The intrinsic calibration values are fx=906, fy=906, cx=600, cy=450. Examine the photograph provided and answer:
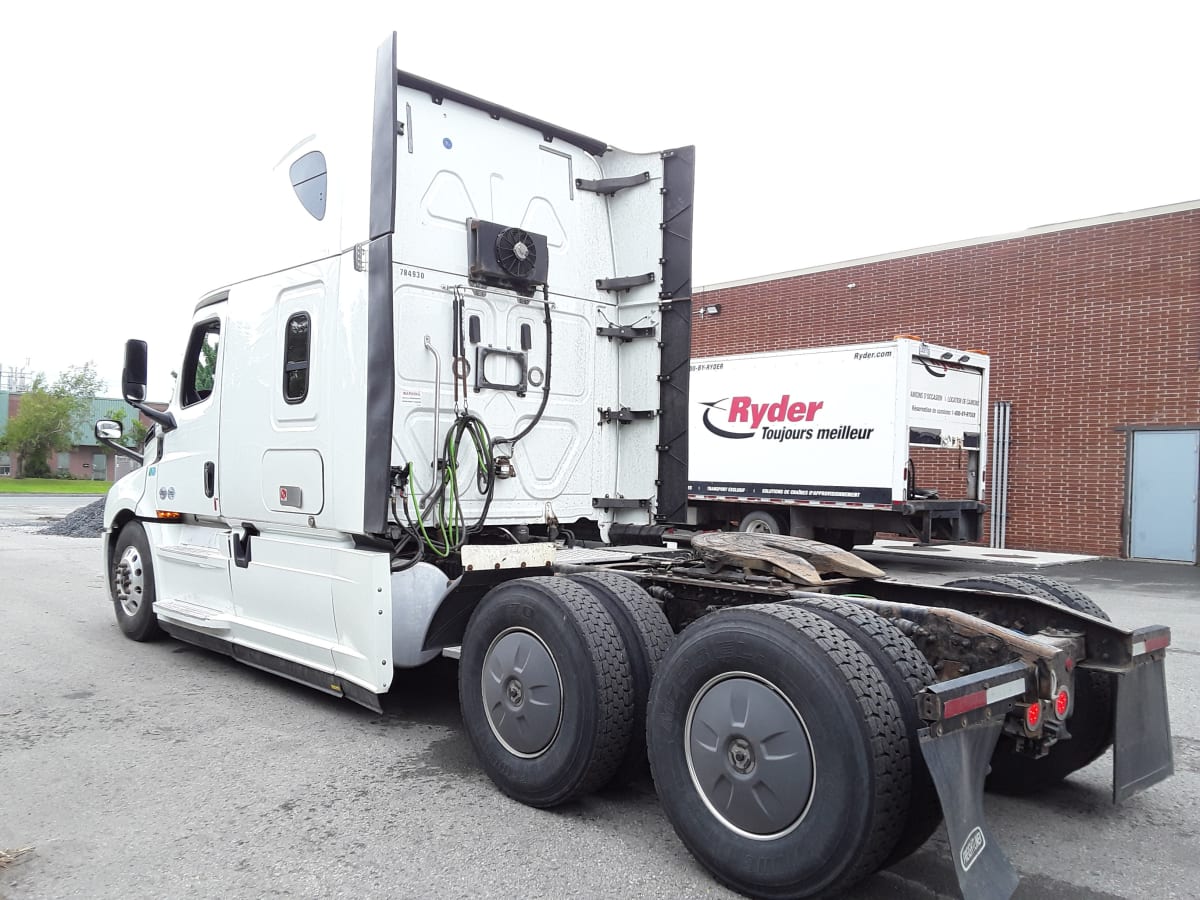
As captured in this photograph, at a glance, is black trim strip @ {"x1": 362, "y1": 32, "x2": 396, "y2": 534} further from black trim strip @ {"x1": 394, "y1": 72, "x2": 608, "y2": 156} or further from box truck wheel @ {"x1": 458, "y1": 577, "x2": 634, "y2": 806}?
box truck wheel @ {"x1": 458, "y1": 577, "x2": 634, "y2": 806}

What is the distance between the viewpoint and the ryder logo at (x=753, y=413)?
14039mm

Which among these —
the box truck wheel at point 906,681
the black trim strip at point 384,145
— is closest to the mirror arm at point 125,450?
the black trim strip at point 384,145

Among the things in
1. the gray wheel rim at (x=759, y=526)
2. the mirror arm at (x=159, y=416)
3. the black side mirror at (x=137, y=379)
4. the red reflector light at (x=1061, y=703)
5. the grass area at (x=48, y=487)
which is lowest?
the grass area at (x=48, y=487)

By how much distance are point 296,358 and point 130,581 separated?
129 inches

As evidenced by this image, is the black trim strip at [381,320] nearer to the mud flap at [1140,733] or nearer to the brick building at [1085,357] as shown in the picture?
the mud flap at [1140,733]

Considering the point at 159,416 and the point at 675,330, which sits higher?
the point at 675,330

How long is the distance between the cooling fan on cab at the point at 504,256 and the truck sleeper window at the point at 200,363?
7.47 feet

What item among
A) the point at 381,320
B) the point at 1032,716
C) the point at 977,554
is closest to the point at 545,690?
the point at 1032,716

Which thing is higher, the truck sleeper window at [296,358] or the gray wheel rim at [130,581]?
the truck sleeper window at [296,358]

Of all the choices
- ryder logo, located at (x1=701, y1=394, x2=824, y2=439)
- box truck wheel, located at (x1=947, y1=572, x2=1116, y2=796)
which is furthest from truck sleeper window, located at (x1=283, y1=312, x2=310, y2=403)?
ryder logo, located at (x1=701, y1=394, x2=824, y2=439)

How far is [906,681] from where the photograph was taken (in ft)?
10.3

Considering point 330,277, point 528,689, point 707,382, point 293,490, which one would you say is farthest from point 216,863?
point 707,382

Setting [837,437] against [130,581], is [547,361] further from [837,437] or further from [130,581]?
[837,437]

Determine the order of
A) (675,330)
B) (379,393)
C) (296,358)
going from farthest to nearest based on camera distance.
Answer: (675,330), (296,358), (379,393)
